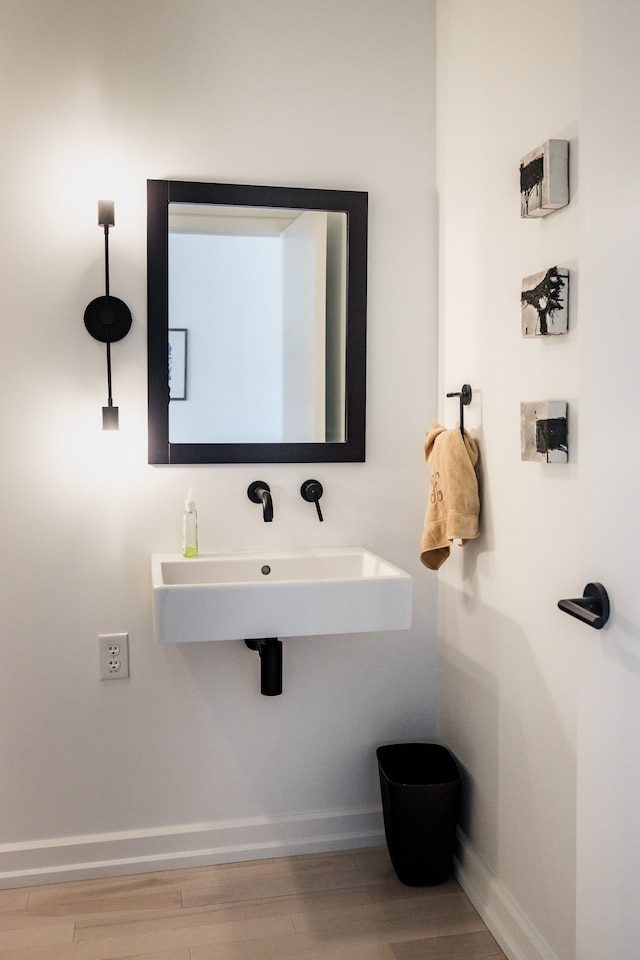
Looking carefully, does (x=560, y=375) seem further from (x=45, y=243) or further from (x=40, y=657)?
(x=40, y=657)

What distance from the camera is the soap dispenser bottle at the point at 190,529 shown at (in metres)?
2.18

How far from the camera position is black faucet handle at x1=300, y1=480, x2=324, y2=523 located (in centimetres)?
229

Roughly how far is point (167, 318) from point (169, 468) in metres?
0.40

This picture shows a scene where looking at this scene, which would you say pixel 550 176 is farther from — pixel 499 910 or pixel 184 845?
pixel 184 845

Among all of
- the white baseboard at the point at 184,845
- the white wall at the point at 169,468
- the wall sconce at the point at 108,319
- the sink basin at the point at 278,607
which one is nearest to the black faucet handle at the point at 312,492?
the white wall at the point at 169,468

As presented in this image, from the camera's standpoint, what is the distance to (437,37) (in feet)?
7.54

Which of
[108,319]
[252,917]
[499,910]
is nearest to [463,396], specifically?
[108,319]

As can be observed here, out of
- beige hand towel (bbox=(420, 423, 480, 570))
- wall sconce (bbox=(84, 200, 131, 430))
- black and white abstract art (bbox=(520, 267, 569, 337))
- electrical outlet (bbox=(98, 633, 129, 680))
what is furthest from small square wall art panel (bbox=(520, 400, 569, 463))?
electrical outlet (bbox=(98, 633, 129, 680))

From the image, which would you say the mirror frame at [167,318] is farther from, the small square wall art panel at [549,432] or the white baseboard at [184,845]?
the white baseboard at [184,845]

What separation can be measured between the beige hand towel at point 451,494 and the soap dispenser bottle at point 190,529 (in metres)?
0.61

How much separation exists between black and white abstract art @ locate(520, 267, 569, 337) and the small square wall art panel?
144 mm

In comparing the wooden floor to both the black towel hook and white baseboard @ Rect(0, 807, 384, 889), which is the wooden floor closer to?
white baseboard @ Rect(0, 807, 384, 889)

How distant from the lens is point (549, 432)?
1595 mm

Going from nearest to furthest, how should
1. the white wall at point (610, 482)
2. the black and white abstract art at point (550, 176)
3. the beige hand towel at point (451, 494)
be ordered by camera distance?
the white wall at point (610, 482)
the black and white abstract art at point (550, 176)
the beige hand towel at point (451, 494)
